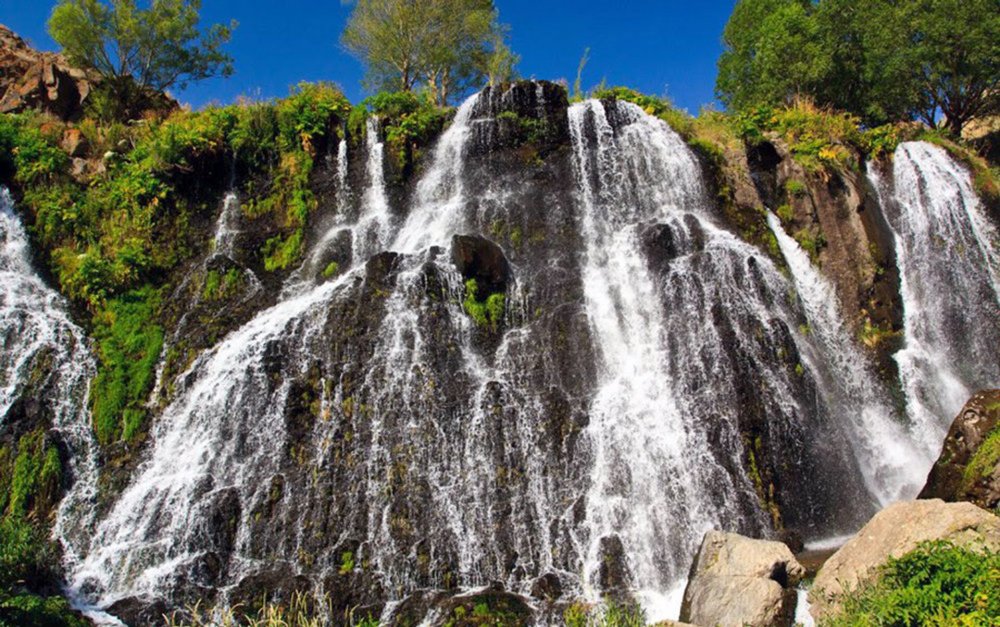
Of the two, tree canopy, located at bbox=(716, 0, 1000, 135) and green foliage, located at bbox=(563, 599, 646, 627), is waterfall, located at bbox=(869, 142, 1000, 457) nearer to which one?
tree canopy, located at bbox=(716, 0, 1000, 135)

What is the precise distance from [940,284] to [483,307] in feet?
41.9

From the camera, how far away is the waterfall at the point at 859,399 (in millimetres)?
14555

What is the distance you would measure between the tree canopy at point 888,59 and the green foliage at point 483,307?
43.3 feet

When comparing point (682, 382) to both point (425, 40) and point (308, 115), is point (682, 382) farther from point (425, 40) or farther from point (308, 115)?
point (425, 40)

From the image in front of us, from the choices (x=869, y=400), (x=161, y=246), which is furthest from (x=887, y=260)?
(x=161, y=246)

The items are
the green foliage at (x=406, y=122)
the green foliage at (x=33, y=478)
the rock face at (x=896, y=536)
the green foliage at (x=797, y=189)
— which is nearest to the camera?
the rock face at (x=896, y=536)

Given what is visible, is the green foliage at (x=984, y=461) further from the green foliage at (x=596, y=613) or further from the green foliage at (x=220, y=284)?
the green foliage at (x=220, y=284)

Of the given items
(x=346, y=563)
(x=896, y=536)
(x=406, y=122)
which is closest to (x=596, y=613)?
(x=896, y=536)

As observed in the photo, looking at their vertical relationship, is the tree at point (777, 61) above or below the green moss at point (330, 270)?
above

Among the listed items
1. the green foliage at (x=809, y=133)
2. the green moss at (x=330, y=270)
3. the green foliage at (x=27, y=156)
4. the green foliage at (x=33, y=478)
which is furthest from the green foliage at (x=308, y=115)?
the green foliage at (x=809, y=133)

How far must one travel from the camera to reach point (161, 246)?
62.5 ft

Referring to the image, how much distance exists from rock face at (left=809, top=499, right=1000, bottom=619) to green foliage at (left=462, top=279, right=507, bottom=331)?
28.8ft

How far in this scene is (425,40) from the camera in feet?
105

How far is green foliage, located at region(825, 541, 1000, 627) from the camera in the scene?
20.5 feet
